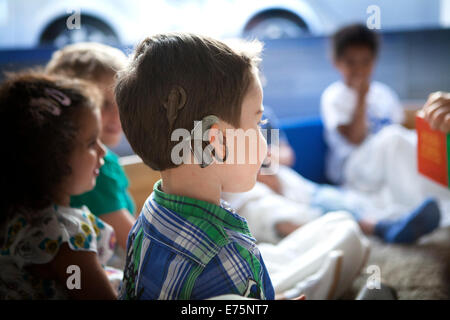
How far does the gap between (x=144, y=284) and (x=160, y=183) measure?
12 cm

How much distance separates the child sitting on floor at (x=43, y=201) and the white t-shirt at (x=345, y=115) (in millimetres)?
978

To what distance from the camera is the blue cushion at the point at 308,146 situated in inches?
58.5

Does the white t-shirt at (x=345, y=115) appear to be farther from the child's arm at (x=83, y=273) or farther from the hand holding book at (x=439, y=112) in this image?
the child's arm at (x=83, y=273)

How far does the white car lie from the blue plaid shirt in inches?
55.4

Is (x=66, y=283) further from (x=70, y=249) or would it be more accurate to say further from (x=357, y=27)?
(x=357, y=27)

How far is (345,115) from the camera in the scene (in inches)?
57.1

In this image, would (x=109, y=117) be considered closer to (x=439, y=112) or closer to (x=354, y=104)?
(x=439, y=112)

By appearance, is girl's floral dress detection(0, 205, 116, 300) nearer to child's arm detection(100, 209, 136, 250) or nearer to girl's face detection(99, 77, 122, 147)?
child's arm detection(100, 209, 136, 250)

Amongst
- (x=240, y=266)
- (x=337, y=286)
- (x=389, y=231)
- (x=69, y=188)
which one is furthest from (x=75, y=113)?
(x=389, y=231)

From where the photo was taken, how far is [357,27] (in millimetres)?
1448

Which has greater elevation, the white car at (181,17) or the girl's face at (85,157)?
the white car at (181,17)

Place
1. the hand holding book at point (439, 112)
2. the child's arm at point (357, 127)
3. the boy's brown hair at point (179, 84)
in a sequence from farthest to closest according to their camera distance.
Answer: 1. the child's arm at point (357, 127)
2. the hand holding book at point (439, 112)
3. the boy's brown hair at point (179, 84)

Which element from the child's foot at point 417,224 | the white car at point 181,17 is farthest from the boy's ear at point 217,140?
the white car at point 181,17
